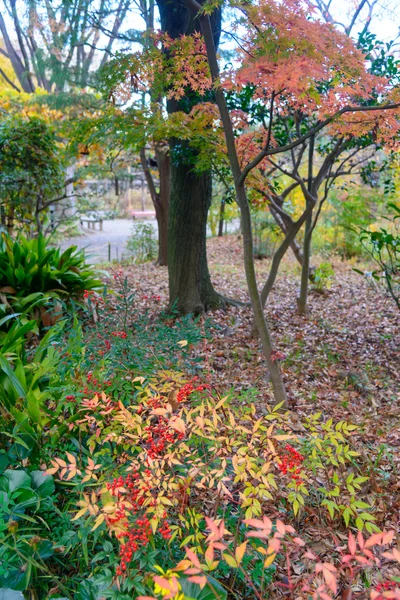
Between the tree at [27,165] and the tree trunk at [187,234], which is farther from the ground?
the tree at [27,165]

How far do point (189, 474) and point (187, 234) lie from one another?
2.72 m

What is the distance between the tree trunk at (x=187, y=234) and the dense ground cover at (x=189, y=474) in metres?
0.74

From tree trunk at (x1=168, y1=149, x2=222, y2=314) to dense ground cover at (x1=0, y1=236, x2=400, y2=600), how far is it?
2.44 feet

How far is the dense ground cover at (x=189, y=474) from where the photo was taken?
1.20 metres

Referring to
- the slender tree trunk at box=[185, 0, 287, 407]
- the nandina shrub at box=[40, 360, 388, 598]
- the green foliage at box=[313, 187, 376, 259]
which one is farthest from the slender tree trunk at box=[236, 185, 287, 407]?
the green foliage at box=[313, 187, 376, 259]

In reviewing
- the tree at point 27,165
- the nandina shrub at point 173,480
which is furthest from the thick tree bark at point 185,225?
the nandina shrub at point 173,480

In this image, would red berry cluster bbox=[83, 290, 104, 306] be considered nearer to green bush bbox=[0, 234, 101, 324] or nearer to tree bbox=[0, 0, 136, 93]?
green bush bbox=[0, 234, 101, 324]

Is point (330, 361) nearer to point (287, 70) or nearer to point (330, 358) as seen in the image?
point (330, 358)

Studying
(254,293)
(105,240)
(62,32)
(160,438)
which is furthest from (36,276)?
(105,240)

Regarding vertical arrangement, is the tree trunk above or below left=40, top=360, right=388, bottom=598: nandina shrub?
above

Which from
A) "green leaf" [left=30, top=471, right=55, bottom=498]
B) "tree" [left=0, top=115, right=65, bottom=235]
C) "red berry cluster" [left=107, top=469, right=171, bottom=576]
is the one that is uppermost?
"tree" [left=0, top=115, right=65, bottom=235]

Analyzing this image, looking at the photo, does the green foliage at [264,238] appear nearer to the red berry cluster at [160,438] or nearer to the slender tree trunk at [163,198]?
the slender tree trunk at [163,198]

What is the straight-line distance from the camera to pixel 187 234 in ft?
12.5

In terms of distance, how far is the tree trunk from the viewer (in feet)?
12.2
